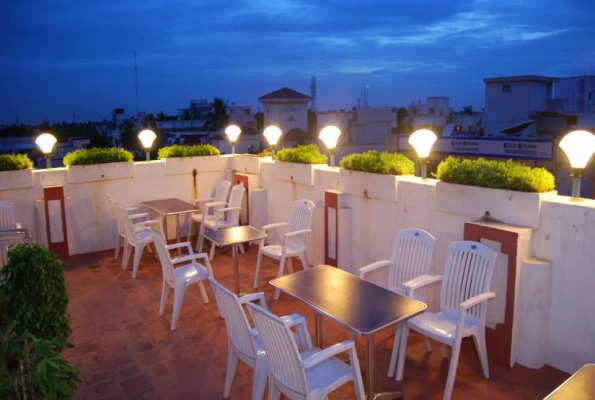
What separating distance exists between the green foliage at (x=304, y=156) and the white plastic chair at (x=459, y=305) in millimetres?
2991

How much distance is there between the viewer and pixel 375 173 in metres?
5.30

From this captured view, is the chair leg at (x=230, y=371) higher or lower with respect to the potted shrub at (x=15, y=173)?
lower

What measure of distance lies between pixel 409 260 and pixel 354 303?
125 centimetres

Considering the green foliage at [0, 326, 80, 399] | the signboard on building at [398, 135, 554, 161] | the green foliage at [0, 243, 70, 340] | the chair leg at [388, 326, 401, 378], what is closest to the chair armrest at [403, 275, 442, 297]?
the chair leg at [388, 326, 401, 378]

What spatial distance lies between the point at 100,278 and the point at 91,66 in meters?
27.1

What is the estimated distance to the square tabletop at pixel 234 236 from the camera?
5031 millimetres

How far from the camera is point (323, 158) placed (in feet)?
21.9

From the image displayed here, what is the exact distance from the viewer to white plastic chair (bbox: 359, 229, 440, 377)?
13.6ft

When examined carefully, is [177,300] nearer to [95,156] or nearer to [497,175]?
[497,175]

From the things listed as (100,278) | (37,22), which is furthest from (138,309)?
(37,22)

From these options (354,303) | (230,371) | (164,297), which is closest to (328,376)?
(354,303)

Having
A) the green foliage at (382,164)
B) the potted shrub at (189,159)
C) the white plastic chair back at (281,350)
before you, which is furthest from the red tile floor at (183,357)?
the potted shrub at (189,159)

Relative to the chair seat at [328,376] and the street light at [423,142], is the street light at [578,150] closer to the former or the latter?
the street light at [423,142]

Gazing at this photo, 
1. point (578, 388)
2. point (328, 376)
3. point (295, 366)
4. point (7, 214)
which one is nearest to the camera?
point (578, 388)
